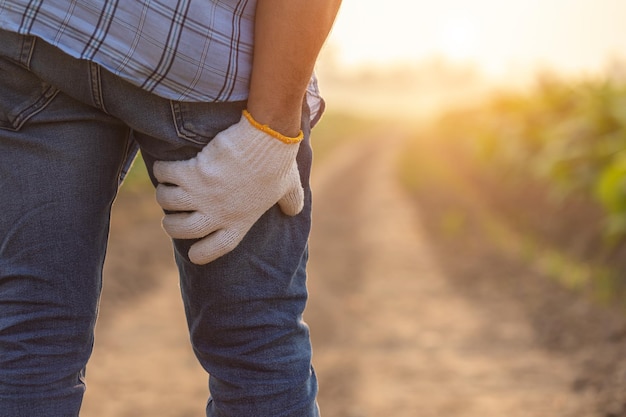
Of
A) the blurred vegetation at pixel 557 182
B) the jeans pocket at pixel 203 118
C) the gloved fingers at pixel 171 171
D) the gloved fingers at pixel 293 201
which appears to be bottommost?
the gloved fingers at pixel 293 201

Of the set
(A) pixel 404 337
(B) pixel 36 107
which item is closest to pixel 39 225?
(B) pixel 36 107

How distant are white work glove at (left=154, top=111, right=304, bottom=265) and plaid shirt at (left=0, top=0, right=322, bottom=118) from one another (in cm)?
9

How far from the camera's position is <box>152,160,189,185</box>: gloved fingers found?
3.90 feet

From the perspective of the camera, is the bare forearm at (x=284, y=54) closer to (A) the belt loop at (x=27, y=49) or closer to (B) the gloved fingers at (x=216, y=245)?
(B) the gloved fingers at (x=216, y=245)

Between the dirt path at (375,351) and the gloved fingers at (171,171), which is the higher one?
the dirt path at (375,351)

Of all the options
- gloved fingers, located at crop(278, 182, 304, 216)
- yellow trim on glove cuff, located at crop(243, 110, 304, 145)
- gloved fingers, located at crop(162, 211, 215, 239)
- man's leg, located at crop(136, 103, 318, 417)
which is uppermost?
yellow trim on glove cuff, located at crop(243, 110, 304, 145)

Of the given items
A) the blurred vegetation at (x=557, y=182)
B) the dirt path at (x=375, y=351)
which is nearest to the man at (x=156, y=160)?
the dirt path at (x=375, y=351)

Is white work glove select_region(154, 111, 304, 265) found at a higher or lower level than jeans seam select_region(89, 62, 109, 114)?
lower

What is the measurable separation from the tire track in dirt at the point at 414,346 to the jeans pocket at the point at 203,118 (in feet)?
7.39

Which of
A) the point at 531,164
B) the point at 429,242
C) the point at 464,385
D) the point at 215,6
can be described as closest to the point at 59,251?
the point at 215,6

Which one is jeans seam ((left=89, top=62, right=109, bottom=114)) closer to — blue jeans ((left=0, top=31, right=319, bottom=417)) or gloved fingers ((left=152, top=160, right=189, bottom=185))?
blue jeans ((left=0, top=31, right=319, bottom=417))

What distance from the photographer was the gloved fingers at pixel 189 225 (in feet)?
3.93

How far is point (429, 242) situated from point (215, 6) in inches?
241

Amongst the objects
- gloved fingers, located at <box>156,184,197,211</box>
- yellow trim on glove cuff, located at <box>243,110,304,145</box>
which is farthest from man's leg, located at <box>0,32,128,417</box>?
yellow trim on glove cuff, located at <box>243,110,304,145</box>
